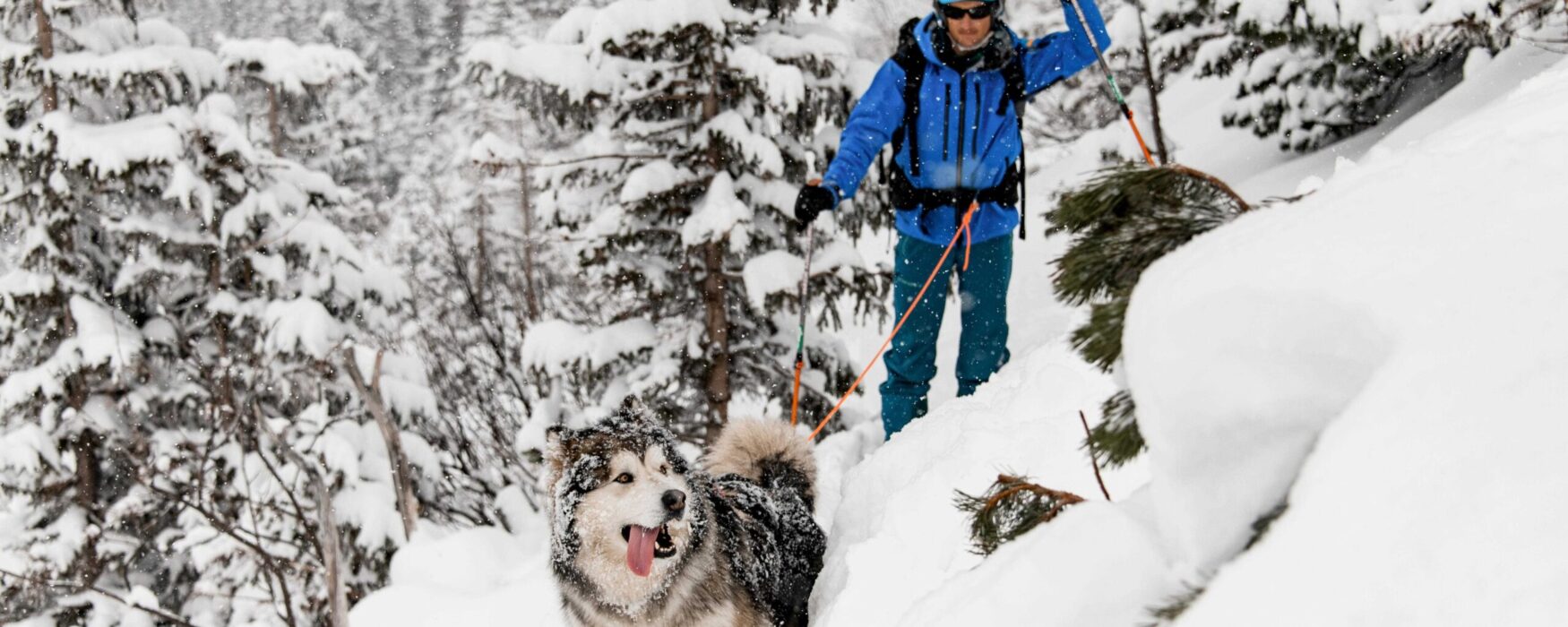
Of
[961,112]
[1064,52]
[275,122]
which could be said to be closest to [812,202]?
[961,112]

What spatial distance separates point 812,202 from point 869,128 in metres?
0.54

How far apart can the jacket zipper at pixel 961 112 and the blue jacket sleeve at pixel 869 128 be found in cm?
29

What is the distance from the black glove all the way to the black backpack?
49cm

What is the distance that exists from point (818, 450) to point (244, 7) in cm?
4115

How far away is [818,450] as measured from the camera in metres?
6.05

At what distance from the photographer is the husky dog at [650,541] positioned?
→ 11.2 feet

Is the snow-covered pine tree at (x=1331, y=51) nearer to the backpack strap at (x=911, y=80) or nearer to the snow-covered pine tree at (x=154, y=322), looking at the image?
the backpack strap at (x=911, y=80)

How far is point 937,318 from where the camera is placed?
15.8 ft

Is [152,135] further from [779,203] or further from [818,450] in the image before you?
[818,450]

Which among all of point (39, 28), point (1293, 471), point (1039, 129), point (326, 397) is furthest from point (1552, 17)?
point (1039, 129)

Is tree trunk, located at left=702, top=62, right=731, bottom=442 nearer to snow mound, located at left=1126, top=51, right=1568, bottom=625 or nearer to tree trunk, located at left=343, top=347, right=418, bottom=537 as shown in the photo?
tree trunk, located at left=343, top=347, right=418, bottom=537

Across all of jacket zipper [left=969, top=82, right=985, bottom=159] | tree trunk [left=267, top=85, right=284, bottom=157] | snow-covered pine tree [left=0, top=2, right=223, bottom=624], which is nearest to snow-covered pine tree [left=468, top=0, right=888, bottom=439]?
jacket zipper [left=969, top=82, right=985, bottom=159]

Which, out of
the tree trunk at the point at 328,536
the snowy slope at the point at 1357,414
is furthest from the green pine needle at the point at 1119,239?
the tree trunk at the point at 328,536

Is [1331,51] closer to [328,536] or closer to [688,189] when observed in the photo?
[688,189]
